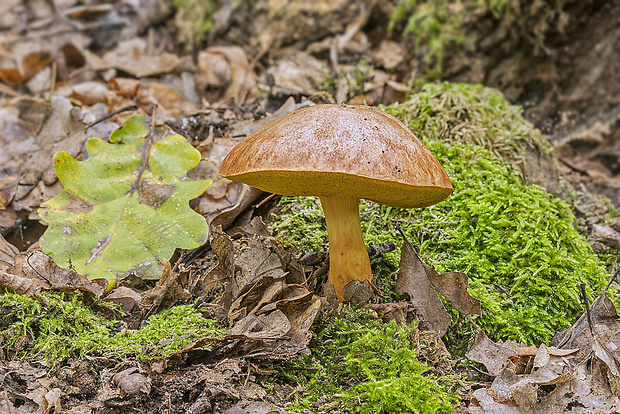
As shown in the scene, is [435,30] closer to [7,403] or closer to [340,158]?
[340,158]

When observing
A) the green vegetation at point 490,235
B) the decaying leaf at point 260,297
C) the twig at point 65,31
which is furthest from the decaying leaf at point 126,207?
the twig at point 65,31

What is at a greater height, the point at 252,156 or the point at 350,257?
the point at 252,156

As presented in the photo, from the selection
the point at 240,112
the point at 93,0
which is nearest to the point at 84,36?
the point at 93,0

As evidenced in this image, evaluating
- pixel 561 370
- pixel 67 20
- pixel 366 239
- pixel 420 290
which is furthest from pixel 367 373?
pixel 67 20

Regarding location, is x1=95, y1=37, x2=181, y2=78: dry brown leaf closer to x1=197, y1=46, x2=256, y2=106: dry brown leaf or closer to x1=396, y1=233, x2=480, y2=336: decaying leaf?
x1=197, y1=46, x2=256, y2=106: dry brown leaf

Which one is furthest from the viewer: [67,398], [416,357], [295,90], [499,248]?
[295,90]

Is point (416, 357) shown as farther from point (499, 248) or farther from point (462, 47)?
point (462, 47)

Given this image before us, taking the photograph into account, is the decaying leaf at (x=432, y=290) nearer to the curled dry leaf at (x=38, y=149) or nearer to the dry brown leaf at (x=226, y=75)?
the curled dry leaf at (x=38, y=149)
